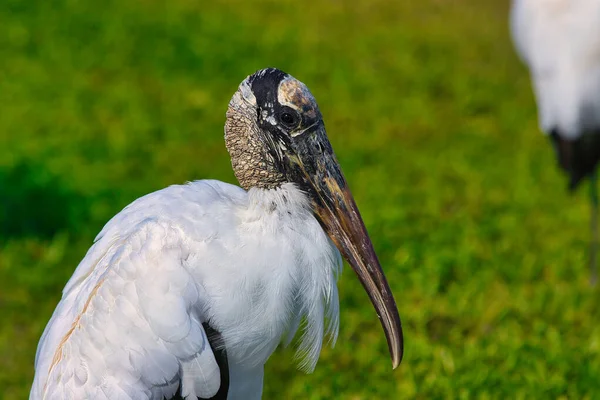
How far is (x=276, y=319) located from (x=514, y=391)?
1.74 m

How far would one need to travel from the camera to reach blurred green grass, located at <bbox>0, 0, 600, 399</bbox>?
4.27 meters

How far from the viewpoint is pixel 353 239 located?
8.80 ft

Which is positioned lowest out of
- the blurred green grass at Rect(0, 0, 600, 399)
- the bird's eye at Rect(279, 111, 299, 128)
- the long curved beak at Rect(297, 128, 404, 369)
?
the blurred green grass at Rect(0, 0, 600, 399)

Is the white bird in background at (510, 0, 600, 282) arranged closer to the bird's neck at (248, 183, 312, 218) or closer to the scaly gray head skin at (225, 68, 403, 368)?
the scaly gray head skin at (225, 68, 403, 368)

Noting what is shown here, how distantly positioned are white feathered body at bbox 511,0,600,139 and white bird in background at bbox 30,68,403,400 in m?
2.92

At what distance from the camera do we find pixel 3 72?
313 inches

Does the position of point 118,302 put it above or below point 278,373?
above

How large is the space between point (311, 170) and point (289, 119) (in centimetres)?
17

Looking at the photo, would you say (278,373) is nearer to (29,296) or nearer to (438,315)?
(438,315)

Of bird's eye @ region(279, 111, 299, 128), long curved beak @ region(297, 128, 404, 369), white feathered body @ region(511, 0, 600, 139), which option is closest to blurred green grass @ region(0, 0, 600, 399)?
white feathered body @ region(511, 0, 600, 139)

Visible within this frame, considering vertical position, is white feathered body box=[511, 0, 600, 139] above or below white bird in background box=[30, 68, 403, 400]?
below

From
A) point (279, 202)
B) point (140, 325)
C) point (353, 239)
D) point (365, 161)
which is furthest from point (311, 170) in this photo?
point (365, 161)

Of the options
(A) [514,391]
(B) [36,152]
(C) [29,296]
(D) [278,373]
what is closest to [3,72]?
(B) [36,152]

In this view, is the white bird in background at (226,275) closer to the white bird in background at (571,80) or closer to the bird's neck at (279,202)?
the bird's neck at (279,202)
